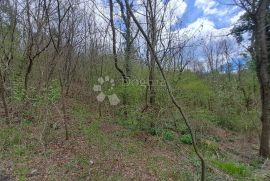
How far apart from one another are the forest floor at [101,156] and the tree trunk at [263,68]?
78 centimetres

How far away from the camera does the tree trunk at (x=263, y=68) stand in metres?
10.9

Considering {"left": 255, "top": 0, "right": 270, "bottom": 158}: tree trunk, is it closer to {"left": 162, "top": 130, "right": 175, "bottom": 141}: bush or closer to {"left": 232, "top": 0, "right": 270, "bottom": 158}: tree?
{"left": 232, "top": 0, "right": 270, "bottom": 158}: tree

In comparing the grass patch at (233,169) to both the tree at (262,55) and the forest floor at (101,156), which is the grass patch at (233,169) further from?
the tree at (262,55)

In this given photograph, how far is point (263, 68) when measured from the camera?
1112cm

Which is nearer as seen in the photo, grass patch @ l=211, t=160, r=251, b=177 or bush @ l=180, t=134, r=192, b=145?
grass patch @ l=211, t=160, r=251, b=177

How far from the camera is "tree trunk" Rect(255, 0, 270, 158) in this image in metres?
10.9

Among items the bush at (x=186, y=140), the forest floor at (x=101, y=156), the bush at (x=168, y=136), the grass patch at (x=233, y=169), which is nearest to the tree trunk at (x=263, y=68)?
the forest floor at (x=101, y=156)

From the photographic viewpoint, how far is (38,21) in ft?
42.7

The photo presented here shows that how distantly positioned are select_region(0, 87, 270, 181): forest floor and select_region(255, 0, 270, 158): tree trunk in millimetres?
781

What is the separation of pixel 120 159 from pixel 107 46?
433 inches

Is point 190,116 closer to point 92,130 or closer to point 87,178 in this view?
point 92,130

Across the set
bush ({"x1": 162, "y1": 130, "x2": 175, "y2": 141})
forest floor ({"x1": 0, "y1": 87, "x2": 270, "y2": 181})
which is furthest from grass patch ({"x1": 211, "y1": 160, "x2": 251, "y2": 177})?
bush ({"x1": 162, "y1": 130, "x2": 175, "y2": 141})

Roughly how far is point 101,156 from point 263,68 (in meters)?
6.70

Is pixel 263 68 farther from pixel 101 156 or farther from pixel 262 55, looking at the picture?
pixel 101 156
